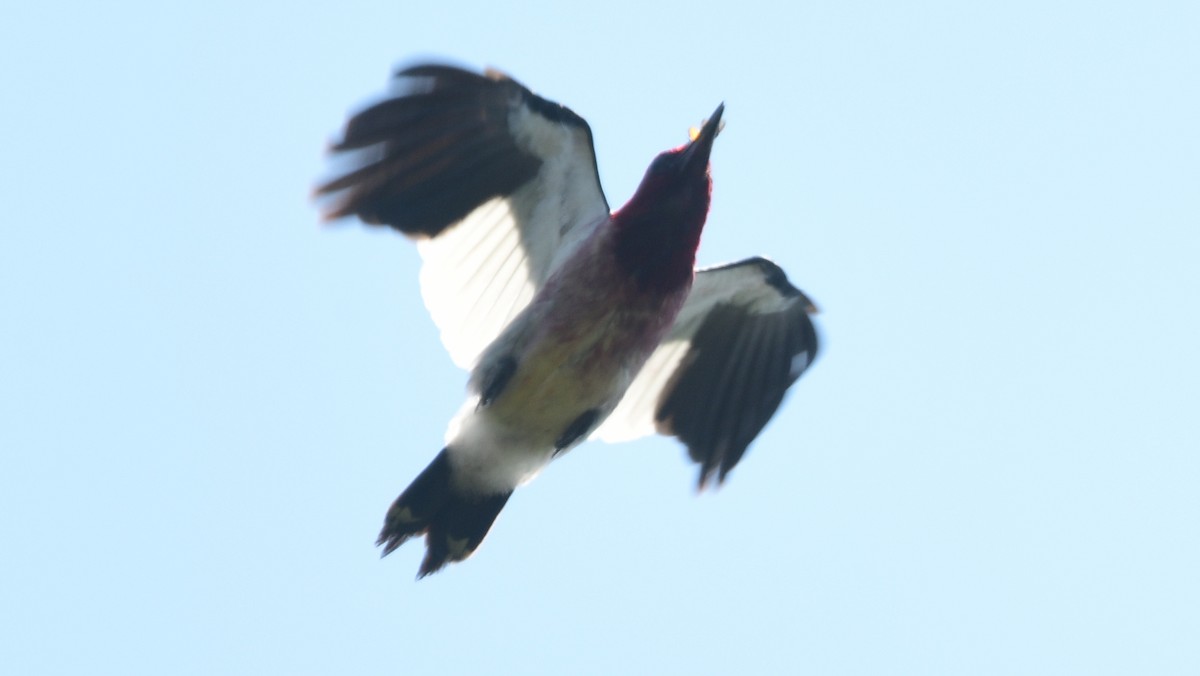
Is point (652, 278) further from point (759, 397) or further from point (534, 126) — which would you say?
point (759, 397)

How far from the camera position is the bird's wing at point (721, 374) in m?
9.14

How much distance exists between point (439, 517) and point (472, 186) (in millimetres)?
1561

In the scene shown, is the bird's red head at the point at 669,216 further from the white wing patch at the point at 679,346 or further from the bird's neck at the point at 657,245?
the white wing patch at the point at 679,346

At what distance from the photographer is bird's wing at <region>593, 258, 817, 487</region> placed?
9.14 meters

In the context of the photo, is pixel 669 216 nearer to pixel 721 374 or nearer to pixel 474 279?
pixel 474 279

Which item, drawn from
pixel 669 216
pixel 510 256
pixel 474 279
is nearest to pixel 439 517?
pixel 474 279

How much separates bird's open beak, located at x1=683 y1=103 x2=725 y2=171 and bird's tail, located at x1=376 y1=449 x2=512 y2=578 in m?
1.81

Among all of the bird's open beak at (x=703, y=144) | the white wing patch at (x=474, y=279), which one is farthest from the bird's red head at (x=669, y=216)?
the white wing patch at (x=474, y=279)

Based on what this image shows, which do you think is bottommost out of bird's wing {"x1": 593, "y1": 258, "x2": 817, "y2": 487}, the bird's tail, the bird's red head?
the bird's tail

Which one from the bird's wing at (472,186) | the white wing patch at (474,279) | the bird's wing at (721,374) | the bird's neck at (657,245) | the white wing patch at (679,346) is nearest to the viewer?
the bird's wing at (472,186)

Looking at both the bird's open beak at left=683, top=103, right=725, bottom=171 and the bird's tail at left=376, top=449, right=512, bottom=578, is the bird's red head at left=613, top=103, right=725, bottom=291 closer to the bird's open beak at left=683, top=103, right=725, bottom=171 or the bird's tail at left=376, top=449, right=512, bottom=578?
the bird's open beak at left=683, top=103, right=725, bottom=171

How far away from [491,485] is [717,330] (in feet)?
5.59

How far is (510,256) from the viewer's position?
8.36 meters

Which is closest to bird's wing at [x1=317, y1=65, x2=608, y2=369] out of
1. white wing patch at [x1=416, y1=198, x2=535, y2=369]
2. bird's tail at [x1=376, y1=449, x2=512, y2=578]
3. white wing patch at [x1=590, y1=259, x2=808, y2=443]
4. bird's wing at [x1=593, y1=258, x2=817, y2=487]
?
white wing patch at [x1=416, y1=198, x2=535, y2=369]
